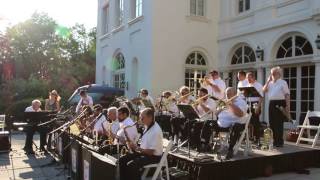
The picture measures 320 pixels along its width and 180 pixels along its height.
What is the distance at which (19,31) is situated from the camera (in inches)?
1581

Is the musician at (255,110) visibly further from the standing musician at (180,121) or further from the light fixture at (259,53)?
the light fixture at (259,53)

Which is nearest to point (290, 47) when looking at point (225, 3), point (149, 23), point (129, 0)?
point (225, 3)

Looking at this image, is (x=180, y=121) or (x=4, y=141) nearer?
(x=180, y=121)

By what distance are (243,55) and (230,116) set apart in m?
9.12

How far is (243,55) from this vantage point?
16.7 metres

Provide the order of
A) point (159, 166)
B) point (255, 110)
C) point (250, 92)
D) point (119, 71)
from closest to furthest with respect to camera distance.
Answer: point (159, 166) < point (250, 92) < point (255, 110) < point (119, 71)

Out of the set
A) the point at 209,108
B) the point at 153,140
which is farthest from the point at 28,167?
the point at 153,140

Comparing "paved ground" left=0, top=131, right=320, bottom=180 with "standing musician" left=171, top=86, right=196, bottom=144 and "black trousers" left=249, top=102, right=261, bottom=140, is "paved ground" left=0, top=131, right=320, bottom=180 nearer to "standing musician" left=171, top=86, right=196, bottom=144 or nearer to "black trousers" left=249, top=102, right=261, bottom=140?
"black trousers" left=249, top=102, right=261, bottom=140

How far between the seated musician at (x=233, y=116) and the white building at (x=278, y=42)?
5.84 metres

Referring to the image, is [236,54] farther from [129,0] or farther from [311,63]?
[129,0]

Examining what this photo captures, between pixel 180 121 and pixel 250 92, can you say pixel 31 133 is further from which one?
pixel 250 92

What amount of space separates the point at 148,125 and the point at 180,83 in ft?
36.8

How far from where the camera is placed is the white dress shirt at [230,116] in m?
7.83

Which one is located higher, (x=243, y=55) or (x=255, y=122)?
(x=243, y=55)
